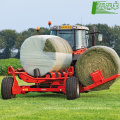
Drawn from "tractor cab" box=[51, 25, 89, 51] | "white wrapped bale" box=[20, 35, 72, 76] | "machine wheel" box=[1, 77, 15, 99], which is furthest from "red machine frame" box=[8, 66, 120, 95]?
"tractor cab" box=[51, 25, 89, 51]

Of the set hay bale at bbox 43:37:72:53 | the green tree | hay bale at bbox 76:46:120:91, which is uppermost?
hay bale at bbox 43:37:72:53

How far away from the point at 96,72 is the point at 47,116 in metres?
4.88

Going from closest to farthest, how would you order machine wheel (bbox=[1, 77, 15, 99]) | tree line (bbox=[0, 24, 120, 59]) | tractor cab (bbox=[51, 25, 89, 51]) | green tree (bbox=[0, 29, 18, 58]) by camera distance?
machine wheel (bbox=[1, 77, 15, 99]) < tractor cab (bbox=[51, 25, 89, 51]) < tree line (bbox=[0, 24, 120, 59]) < green tree (bbox=[0, 29, 18, 58])

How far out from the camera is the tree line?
83.0m

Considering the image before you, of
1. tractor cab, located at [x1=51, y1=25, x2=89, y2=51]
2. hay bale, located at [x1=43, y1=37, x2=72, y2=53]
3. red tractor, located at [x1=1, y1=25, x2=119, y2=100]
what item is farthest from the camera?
tractor cab, located at [x1=51, y1=25, x2=89, y2=51]

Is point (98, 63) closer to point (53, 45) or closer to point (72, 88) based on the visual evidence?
point (72, 88)

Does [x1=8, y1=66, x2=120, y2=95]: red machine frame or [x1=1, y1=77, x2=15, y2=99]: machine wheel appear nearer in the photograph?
[x1=8, y1=66, x2=120, y2=95]: red machine frame

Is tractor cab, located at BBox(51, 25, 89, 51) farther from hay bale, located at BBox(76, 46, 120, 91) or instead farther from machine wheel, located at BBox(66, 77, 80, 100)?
machine wheel, located at BBox(66, 77, 80, 100)

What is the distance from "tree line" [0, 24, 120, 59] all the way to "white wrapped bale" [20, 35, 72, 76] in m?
63.6

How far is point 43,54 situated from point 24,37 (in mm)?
81500

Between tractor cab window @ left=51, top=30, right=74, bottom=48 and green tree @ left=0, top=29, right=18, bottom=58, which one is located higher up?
tractor cab window @ left=51, top=30, right=74, bottom=48

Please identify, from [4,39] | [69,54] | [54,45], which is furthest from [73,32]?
[4,39]

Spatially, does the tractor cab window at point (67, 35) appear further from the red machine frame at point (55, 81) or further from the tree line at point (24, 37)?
the tree line at point (24, 37)

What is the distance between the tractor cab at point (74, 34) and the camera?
16094 millimetres
